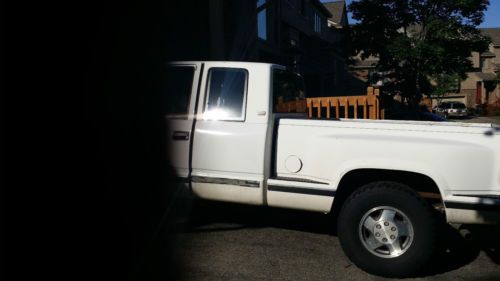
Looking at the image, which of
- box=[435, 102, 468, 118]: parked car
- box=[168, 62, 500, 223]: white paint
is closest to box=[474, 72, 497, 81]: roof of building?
box=[435, 102, 468, 118]: parked car

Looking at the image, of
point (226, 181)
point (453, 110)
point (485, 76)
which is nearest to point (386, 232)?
point (226, 181)

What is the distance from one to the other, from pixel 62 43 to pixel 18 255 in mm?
2675

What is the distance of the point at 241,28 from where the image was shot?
1509cm

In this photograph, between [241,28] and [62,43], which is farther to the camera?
[241,28]

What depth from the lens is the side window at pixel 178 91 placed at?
15.0 feet

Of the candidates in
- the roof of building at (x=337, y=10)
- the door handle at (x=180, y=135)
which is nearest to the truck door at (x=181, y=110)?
the door handle at (x=180, y=135)

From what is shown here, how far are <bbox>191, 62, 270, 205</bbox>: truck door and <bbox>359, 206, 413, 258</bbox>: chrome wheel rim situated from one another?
39.4 inches

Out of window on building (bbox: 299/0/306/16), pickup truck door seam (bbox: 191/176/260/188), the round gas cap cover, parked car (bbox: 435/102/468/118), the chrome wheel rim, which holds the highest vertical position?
window on building (bbox: 299/0/306/16)

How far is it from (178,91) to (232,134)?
Result: 0.86 metres

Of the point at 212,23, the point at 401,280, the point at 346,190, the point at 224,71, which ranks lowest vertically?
the point at 401,280

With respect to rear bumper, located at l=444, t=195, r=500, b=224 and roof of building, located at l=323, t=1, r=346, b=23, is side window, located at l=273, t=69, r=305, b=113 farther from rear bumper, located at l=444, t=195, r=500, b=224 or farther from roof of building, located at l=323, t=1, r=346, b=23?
roof of building, located at l=323, t=1, r=346, b=23

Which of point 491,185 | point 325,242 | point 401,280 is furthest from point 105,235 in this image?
point 491,185

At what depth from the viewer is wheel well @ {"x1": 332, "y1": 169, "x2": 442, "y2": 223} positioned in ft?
12.8

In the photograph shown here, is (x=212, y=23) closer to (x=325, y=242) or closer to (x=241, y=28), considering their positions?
(x=241, y=28)
